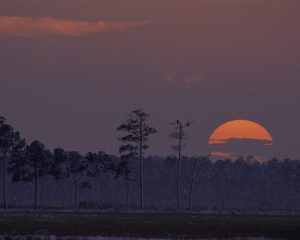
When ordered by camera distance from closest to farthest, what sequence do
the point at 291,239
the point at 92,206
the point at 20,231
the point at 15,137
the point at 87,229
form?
→ the point at 291,239, the point at 20,231, the point at 87,229, the point at 15,137, the point at 92,206

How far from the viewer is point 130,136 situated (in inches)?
4756

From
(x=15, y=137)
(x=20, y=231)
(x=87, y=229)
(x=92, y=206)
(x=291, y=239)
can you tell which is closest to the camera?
(x=291, y=239)

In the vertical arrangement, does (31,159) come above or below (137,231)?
above

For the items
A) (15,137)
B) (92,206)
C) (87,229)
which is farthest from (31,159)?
(87,229)

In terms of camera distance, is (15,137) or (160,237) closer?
(160,237)

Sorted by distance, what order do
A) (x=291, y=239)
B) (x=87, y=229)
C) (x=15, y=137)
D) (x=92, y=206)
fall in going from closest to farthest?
1. (x=291, y=239)
2. (x=87, y=229)
3. (x=15, y=137)
4. (x=92, y=206)

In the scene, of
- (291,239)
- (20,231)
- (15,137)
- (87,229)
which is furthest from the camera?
(15,137)

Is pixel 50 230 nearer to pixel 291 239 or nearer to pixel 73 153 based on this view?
pixel 291 239

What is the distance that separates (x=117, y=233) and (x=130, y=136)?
6233 cm

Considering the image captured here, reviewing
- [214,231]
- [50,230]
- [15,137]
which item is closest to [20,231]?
[50,230]

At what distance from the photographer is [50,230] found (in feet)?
199

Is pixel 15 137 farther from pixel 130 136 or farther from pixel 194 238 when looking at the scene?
pixel 194 238

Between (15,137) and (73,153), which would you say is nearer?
(15,137)

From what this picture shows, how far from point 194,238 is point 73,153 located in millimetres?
86550
